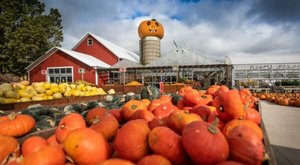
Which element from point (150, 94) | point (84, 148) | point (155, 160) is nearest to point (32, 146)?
point (84, 148)

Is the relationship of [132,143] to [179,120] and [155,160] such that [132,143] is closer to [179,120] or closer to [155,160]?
[155,160]

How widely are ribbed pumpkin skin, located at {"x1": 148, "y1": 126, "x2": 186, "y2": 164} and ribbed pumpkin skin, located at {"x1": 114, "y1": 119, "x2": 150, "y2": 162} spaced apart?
68 mm

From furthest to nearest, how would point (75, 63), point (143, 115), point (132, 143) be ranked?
point (75, 63)
point (143, 115)
point (132, 143)

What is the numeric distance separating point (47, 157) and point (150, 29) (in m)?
21.0

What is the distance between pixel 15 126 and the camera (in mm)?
2361

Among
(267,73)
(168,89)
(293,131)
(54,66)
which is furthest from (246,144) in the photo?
(54,66)

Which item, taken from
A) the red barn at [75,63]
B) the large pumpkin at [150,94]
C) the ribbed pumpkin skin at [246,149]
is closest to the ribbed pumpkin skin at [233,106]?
the ribbed pumpkin skin at [246,149]

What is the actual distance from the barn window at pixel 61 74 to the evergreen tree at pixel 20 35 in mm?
3417

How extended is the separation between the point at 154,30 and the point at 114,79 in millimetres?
6452

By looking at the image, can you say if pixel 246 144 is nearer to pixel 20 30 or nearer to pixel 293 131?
pixel 293 131

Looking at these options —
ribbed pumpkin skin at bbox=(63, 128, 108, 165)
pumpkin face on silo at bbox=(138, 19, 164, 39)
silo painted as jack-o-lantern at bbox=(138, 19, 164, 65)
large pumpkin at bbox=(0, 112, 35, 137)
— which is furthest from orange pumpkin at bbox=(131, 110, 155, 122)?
pumpkin face on silo at bbox=(138, 19, 164, 39)

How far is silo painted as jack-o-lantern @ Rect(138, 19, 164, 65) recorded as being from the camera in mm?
21547

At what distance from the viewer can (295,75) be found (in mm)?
16938

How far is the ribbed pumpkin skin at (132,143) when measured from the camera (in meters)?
1.36
